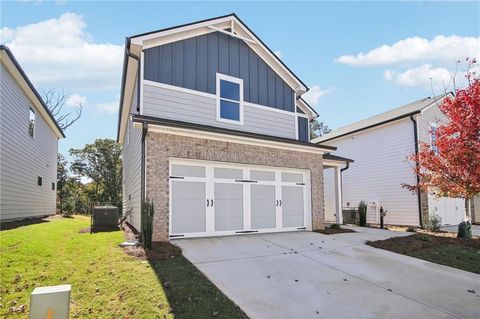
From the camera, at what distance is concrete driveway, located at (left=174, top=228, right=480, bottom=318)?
4.75 metres

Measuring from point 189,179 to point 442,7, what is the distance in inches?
441

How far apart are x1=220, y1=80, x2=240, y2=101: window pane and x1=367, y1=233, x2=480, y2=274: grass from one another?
6.94m

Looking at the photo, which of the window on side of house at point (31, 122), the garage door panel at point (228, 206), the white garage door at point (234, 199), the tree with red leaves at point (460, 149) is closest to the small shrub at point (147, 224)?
the white garage door at point (234, 199)

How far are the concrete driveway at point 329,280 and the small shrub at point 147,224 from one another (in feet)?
2.97

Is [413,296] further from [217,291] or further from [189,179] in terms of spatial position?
[189,179]

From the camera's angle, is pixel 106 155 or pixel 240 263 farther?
pixel 106 155

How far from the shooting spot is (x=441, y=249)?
30.7ft

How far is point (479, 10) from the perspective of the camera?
35.5 feet

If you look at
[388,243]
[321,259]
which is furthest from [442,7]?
[321,259]

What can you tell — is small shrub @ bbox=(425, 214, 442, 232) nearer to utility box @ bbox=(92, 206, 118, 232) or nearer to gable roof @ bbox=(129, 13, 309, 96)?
gable roof @ bbox=(129, 13, 309, 96)

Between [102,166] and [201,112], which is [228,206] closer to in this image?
[201,112]

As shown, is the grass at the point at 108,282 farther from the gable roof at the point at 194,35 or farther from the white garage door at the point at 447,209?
the white garage door at the point at 447,209

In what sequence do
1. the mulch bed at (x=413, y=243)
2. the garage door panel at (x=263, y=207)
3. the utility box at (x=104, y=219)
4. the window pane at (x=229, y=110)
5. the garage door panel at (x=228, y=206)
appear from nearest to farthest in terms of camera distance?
the mulch bed at (x=413, y=243), the garage door panel at (x=228, y=206), the garage door panel at (x=263, y=207), the utility box at (x=104, y=219), the window pane at (x=229, y=110)

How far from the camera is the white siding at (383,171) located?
642 inches
